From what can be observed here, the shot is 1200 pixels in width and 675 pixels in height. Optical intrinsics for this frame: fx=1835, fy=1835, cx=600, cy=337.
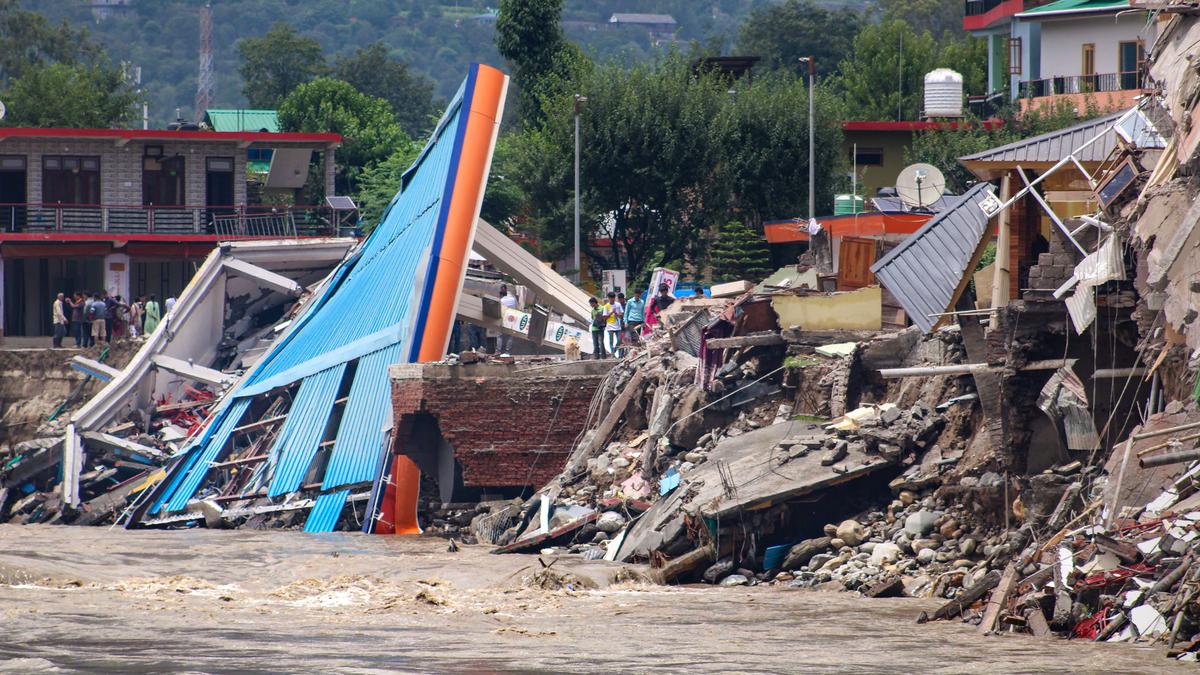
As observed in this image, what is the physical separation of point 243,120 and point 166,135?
2755cm

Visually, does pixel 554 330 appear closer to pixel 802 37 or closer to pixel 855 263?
pixel 855 263

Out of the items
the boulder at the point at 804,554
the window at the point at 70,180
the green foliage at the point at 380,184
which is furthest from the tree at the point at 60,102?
the boulder at the point at 804,554

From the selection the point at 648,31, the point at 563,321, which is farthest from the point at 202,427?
the point at 648,31

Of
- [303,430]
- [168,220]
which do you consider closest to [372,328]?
[303,430]

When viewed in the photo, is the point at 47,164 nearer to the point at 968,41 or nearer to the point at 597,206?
the point at 597,206

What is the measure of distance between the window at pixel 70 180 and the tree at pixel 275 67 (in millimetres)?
46538

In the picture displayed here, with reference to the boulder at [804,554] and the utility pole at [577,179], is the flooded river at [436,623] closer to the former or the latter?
the boulder at [804,554]

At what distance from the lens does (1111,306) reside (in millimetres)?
18672

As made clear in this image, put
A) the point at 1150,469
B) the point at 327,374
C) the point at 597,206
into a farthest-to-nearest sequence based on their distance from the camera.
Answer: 1. the point at 597,206
2. the point at 327,374
3. the point at 1150,469

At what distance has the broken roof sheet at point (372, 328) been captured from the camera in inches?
1076

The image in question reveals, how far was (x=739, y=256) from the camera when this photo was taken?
38219mm

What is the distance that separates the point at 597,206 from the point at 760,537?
851 inches

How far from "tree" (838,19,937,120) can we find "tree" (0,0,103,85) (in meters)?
39.2

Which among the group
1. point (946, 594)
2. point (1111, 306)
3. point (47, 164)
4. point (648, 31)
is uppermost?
point (648, 31)
